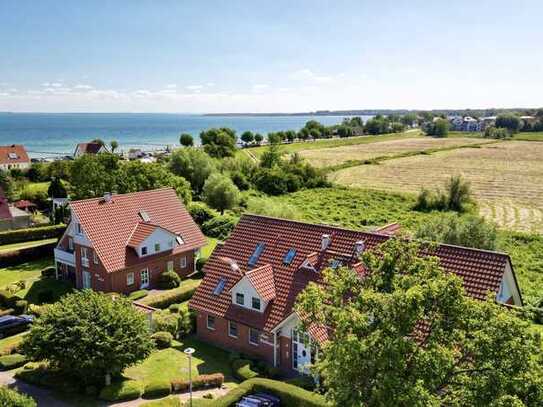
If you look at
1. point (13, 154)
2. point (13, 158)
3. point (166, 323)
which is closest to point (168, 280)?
point (166, 323)

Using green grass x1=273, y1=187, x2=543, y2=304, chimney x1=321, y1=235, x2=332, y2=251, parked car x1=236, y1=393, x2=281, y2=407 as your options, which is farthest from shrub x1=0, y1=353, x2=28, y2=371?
green grass x1=273, y1=187, x2=543, y2=304

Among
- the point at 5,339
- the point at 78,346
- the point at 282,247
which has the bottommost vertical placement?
the point at 5,339

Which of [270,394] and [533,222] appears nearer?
[270,394]

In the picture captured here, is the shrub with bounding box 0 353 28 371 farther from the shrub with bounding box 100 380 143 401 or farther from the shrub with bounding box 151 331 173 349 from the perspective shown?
the shrub with bounding box 151 331 173 349

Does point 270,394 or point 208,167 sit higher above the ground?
point 208,167

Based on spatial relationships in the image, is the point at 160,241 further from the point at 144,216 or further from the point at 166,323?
the point at 166,323

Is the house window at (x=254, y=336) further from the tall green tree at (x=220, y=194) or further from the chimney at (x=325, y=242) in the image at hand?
the tall green tree at (x=220, y=194)

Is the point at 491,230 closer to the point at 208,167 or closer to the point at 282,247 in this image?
the point at 282,247

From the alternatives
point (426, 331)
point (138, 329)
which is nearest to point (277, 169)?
point (138, 329)
